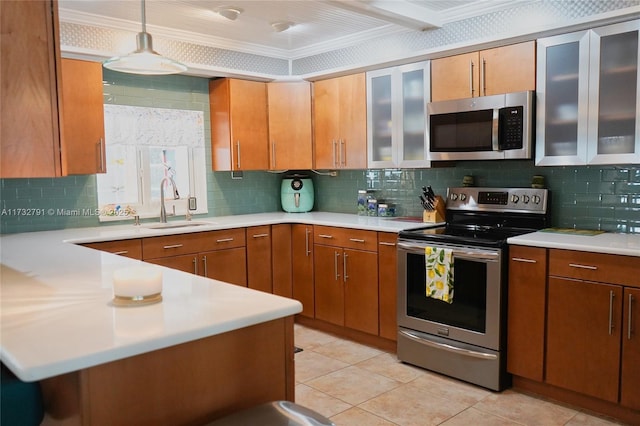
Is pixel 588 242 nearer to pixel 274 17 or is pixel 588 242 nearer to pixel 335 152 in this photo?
pixel 335 152

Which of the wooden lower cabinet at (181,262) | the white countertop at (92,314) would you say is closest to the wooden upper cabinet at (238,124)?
the wooden lower cabinet at (181,262)

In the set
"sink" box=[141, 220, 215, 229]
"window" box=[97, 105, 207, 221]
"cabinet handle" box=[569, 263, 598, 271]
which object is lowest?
"cabinet handle" box=[569, 263, 598, 271]

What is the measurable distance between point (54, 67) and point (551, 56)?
2792 millimetres

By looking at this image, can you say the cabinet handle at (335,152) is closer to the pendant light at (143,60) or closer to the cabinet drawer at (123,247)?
the cabinet drawer at (123,247)

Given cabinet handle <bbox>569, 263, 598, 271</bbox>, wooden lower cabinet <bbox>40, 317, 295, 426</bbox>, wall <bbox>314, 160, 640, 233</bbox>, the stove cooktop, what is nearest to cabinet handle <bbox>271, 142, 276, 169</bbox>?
wall <bbox>314, 160, 640, 233</bbox>

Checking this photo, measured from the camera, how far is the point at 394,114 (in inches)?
166

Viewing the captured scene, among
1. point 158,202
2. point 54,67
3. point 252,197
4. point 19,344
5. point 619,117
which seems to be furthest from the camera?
point 252,197

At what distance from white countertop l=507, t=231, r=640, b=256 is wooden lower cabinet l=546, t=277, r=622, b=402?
0.63 feet

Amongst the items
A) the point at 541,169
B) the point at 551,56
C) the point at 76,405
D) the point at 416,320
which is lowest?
the point at 416,320

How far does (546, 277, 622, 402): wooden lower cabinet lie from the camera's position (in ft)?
9.46

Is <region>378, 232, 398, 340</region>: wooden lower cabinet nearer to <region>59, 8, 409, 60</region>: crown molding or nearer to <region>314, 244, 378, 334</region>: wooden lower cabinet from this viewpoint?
<region>314, 244, 378, 334</region>: wooden lower cabinet

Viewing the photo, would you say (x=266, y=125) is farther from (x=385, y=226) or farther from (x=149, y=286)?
(x=149, y=286)

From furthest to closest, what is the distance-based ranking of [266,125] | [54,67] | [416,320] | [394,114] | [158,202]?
[266,125]
[158,202]
[394,114]
[416,320]
[54,67]

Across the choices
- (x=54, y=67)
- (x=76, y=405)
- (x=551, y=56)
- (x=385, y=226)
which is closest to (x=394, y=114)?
(x=385, y=226)
